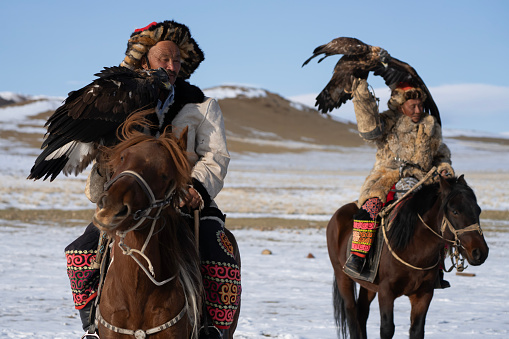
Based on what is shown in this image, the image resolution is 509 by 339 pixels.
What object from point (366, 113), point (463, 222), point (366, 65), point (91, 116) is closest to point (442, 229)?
point (463, 222)

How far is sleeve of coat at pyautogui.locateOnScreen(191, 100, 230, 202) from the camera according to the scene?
11.7 feet

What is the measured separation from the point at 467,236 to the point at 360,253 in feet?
3.71

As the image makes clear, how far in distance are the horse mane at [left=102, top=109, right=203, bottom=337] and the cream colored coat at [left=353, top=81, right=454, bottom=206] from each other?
135 inches

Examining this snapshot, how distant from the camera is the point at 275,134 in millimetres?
118188

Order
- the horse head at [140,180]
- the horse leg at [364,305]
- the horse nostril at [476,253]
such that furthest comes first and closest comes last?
1. the horse leg at [364,305]
2. the horse nostril at [476,253]
3. the horse head at [140,180]

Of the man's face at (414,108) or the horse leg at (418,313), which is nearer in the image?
the horse leg at (418,313)

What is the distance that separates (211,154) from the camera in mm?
3695

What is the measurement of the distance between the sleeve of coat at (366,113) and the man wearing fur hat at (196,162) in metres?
2.78

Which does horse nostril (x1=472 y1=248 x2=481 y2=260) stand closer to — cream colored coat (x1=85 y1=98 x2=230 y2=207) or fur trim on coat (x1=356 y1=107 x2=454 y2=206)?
fur trim on coat (x1=356 y1=107 x2=454 y2=206)

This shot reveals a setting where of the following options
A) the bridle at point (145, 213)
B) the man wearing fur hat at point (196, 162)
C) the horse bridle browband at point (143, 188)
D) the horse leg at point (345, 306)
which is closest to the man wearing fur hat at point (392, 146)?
the horse leg at point (345, 306)

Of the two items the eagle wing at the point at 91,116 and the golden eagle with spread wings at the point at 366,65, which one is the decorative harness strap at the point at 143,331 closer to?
the eagle wing at the point at 91,116

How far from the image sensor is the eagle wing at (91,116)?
324 cm

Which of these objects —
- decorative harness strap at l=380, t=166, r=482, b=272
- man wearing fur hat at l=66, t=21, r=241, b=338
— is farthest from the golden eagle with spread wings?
man wearing fur hat at l=66, t=21, r=241, b=338

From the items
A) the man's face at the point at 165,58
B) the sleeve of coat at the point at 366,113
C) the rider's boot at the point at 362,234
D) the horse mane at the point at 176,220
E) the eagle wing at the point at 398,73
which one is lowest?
the rider's boot at the point at 362,234
